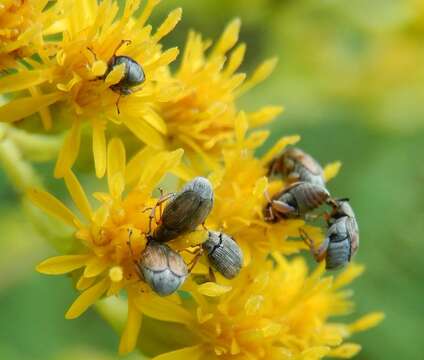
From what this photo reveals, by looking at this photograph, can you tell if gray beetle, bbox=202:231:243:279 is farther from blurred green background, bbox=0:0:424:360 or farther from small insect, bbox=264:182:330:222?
blurred green background, bbox=0:0:424:360

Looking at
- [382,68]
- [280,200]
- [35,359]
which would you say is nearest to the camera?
[280,200]

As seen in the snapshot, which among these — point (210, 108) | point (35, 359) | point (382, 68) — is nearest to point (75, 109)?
point (210, 108)

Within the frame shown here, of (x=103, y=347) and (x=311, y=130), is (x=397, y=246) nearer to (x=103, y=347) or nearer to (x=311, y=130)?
(x=311, y=130)

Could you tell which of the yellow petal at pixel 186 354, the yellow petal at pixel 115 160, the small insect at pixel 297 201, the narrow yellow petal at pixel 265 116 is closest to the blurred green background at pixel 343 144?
the yellow petal at pixel 186 354

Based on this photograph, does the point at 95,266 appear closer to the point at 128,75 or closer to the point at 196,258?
the point at 196,258

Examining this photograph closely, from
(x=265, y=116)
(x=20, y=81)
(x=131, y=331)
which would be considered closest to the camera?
(x=20, y=81)

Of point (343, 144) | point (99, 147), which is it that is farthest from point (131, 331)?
point (343, 144)
